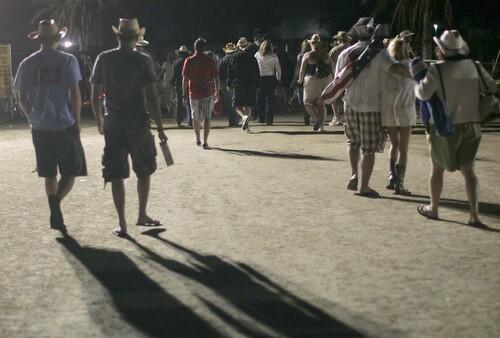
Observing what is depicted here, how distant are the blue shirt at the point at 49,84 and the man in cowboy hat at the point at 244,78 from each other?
34.8 feet

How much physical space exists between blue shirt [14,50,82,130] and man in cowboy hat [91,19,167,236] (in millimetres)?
234

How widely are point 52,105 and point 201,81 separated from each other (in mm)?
7240

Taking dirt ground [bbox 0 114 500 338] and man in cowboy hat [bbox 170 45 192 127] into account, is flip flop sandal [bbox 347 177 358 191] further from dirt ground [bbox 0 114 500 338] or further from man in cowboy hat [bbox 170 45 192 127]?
man in cowboy hat [bbox 170 45 192 127]

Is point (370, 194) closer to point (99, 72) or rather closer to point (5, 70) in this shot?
point (99, 72)

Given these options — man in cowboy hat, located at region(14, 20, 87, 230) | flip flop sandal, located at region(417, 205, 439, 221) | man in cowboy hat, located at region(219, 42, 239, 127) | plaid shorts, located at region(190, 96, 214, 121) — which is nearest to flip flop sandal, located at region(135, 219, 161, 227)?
man in cowboy hat, located at region(14, 20, 87, 230)

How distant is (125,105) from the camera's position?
7.86 metres

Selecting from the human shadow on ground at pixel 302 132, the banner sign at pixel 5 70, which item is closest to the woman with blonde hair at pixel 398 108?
the human shadow on ground at pixel 302 132

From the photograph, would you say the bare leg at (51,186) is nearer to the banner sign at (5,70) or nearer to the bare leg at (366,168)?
the bare leg at (366,168)

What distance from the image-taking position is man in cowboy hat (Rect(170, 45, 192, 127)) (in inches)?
768

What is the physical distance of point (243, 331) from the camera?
17.0ft

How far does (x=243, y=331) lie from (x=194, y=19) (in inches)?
1420

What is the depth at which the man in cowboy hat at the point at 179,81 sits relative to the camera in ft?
64.0

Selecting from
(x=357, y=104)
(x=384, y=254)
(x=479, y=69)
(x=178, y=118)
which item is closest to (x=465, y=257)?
(x=384, y=254)

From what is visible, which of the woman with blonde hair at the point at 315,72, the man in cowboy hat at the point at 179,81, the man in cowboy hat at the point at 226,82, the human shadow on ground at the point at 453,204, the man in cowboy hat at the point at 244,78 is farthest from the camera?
the man in cowboy hat at the point at 179,81
